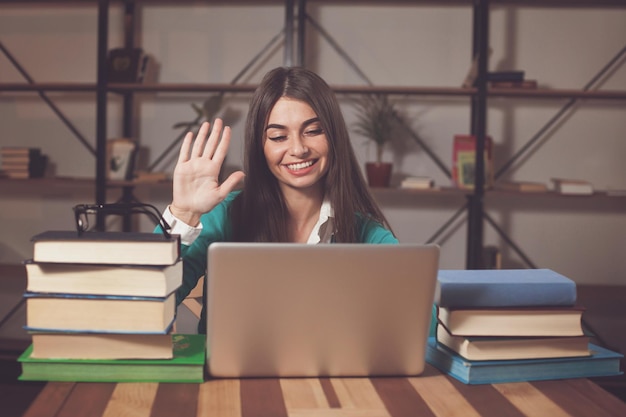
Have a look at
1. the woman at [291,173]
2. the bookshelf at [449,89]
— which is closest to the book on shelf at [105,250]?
the woman at [291,173]

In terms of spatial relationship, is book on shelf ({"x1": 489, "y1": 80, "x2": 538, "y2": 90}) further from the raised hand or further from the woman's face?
the raised hand

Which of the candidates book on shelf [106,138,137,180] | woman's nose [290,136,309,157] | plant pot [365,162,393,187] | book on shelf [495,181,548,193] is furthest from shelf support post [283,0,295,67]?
woman's nose [290,136,309,157]

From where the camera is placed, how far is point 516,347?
112 centimetres

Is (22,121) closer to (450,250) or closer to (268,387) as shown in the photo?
(450,250)

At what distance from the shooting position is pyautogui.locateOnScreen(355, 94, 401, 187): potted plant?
3340mm

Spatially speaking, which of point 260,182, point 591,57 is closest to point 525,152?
point 591,57

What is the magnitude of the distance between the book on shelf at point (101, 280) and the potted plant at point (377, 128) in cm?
238

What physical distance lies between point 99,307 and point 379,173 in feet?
7.91

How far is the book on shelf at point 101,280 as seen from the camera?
3.37 ft

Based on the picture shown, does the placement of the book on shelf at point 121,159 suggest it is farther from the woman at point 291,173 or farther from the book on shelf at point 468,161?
the woman at point 291,173

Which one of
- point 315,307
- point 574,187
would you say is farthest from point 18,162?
point 315,307

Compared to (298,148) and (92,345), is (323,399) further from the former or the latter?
(298,148)

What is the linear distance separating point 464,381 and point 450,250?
262cm

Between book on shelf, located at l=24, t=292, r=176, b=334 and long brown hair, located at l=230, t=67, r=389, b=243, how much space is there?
77cm
